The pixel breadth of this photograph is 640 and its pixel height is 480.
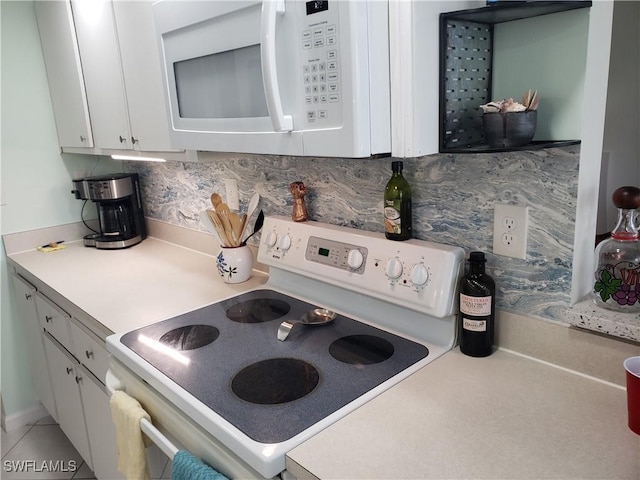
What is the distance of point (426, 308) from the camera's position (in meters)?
1.14

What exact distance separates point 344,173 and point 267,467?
2.85ft

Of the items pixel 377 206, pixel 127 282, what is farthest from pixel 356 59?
pixel 127 282

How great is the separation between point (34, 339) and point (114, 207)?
0.74 meters

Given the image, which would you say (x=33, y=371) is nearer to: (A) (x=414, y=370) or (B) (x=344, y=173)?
(B) (x=344, y=173)

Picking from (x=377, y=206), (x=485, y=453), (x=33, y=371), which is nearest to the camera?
(x=485, y=453)

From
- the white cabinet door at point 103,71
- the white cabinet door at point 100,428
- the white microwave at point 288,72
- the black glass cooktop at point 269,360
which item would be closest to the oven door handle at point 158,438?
the black glass cooktop at point 269,360

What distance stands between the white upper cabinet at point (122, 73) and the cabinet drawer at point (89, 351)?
68 centimetres

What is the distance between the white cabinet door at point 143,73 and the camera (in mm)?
1517

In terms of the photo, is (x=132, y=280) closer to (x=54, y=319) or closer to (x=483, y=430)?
(x=54, y=319)

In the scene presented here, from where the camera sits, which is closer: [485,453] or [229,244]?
[485,453]

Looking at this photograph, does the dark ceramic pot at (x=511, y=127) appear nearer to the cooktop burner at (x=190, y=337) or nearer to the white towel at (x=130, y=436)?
the cooktop burner at (x=190, y=337)

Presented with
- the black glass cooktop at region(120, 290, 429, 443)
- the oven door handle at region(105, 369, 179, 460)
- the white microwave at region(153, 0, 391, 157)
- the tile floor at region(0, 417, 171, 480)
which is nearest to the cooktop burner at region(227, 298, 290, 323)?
the black glass cooktop at region(120, 290, 429, 443)

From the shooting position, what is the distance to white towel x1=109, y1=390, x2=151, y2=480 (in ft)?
3.92

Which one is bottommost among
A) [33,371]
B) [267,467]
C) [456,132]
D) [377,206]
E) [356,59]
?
[33,371]
